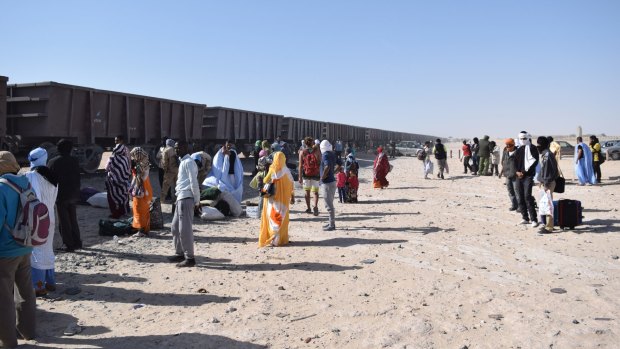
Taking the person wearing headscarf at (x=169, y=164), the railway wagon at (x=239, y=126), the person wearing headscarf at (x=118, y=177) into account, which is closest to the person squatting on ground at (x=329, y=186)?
the person wearing headscarf at (x=169, y=164)

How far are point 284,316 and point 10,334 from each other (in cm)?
201

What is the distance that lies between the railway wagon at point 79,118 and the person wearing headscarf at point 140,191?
5810 millimetres

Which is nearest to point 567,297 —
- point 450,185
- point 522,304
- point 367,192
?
point 522,304

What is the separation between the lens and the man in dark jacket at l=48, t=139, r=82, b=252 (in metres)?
5.30

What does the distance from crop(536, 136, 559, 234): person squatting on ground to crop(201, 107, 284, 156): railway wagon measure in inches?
606

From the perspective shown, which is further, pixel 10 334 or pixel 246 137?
pixel 246 137

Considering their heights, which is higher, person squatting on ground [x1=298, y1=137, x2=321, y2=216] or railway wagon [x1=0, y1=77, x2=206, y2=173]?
railway wagon [x1=0, y1=77, x2=206, y2=173]

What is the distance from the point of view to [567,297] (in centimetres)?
407

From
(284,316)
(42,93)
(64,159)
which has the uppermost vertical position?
(42,93)

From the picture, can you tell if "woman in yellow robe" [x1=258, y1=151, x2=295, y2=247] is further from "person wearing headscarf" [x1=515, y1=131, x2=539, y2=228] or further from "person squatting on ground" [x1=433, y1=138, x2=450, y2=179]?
"person squatting on ground" [x1=433, y1=138, x2=450, y2=179]

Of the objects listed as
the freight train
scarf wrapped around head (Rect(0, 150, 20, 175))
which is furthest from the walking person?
scarf wrapped around head (Rect(0, 150, 20, 175))

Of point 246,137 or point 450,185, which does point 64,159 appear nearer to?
point 450,185

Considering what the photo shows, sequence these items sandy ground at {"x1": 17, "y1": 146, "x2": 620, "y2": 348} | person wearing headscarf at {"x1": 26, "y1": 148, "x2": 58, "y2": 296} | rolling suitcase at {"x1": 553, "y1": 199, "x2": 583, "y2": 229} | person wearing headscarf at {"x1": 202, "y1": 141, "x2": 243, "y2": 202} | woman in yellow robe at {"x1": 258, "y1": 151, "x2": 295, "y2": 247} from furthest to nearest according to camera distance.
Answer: person wearing headscarf at {"x1": 202, "y1": 141, "x2": 243, "y2": 202} → rolling suitcase at {"x1": 553, "y1": 199, "x2": 583, "y2": 229} → woman in yellow robe at {"x1": 258, "y1": 151, "x2": 295, "y2": 247} → person wearing headscarf at {"x1": 26, "y1": 148, "x2": 58, "y2": 296} → sandy ground at {"x1": 17, "y1": 146, "x2": 620, "y2": 348}

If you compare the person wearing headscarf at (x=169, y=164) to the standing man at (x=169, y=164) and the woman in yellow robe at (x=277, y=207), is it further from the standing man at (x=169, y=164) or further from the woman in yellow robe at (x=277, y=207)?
the woman in yellow robe at (x=277, y=207)
